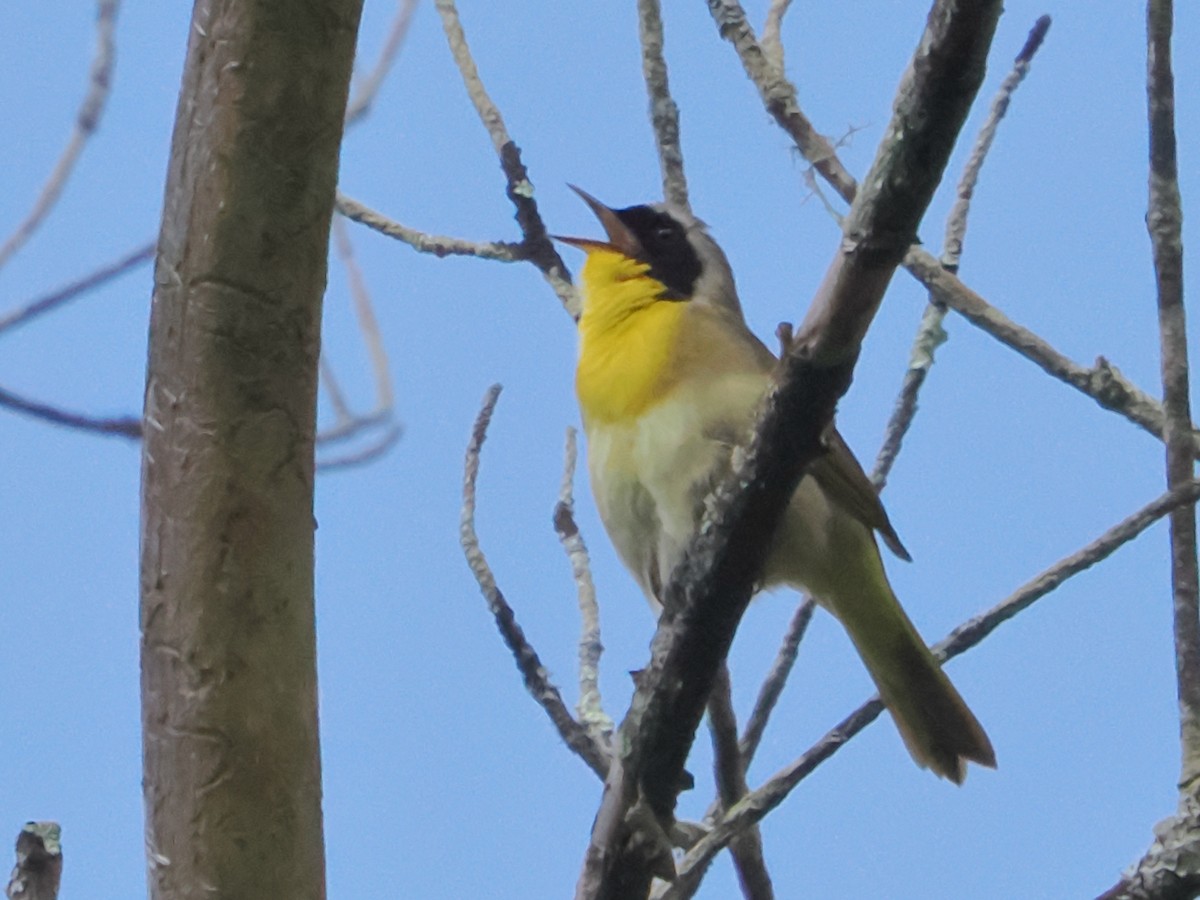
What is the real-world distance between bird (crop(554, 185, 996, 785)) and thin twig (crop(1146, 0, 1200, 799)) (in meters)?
0.78

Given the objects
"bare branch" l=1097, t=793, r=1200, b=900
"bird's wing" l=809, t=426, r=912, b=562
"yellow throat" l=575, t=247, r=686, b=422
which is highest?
"yellow throat" l=575, t=247, r=686, b=422

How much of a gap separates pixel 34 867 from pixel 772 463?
90 centimetres

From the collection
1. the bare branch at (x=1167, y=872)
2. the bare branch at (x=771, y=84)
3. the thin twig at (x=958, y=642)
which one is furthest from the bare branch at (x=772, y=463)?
the bare branch at (x=771, y=84)

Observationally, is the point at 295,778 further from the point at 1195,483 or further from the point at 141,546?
the point at 1195,483

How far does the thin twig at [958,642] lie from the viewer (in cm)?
192

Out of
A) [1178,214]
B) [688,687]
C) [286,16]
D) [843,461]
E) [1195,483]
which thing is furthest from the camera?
[843,461]

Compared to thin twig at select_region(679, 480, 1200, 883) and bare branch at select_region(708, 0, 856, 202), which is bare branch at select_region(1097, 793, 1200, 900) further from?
bare branch at select_region(708, 0, 856, 202)

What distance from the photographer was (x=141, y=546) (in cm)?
168

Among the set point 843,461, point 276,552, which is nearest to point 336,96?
point 276,552

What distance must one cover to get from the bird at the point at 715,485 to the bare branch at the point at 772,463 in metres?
1.08

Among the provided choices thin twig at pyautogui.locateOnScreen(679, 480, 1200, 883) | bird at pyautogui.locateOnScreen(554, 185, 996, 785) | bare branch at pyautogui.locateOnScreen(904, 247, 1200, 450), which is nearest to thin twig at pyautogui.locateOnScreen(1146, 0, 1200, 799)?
thin twig at pyautogui.locateOnScreen(679, 480, 1200, 883)

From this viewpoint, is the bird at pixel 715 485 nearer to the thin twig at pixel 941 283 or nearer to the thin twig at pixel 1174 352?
the thin twig at pixel 941 283

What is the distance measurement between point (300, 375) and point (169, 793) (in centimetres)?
46

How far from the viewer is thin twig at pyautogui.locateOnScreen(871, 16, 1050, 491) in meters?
2.92
